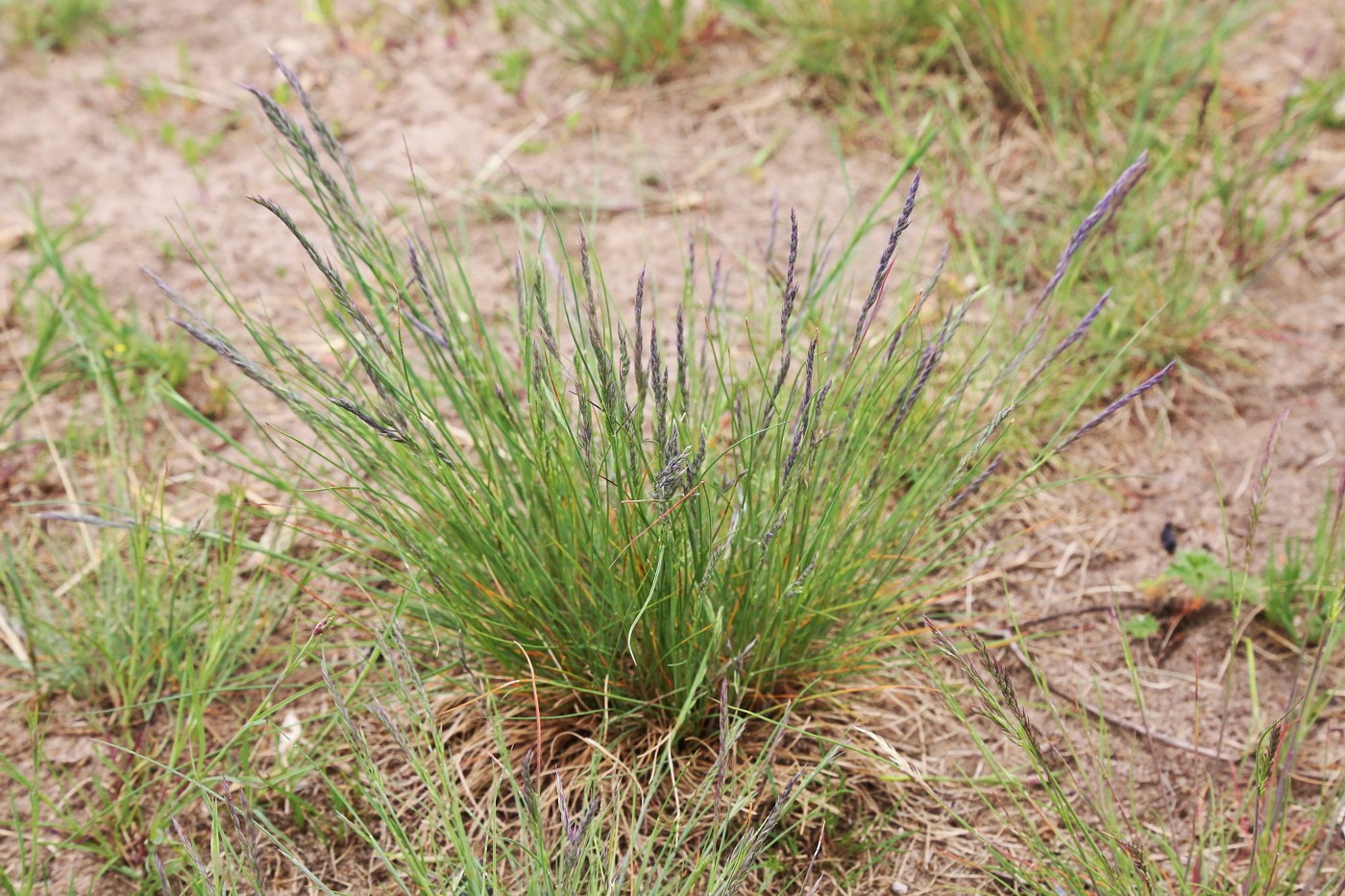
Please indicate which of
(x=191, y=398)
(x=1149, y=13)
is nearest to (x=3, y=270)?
(x=191, y=398)

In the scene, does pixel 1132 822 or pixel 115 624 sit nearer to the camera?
pixel 1132 822

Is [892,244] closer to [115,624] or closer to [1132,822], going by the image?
[1132,822]

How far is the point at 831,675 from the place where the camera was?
67.9 inches

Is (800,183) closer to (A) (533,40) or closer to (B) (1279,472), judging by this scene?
(A) (533,40)

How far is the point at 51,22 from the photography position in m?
3.43

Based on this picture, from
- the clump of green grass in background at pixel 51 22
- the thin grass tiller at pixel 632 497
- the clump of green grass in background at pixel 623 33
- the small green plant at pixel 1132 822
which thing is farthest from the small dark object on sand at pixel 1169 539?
the clump of green grass in background at pixel 51 22

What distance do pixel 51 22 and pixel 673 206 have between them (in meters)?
2.73

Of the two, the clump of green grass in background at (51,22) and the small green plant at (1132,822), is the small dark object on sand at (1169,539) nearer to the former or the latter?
the small green plant at (1132,822)

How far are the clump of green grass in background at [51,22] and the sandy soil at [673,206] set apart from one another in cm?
6

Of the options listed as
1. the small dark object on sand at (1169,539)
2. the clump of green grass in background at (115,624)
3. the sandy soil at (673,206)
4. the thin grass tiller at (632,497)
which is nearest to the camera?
the thin grass tiller at (632,497)

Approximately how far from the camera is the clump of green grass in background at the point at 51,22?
11.1ft

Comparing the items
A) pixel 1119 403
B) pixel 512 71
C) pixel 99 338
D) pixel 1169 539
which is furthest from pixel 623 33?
pixel 1119 403

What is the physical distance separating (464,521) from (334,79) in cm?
229

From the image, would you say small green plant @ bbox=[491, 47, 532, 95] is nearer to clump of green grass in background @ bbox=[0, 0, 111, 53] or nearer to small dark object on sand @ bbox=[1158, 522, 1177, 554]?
clump of green grass in background @ bbox=[0, 0, 111, 53]
